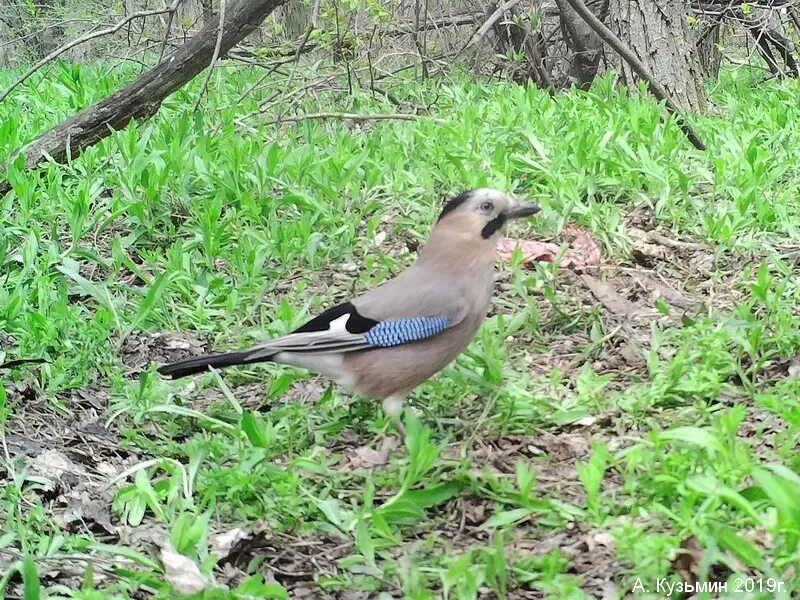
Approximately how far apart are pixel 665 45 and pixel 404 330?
4.29m

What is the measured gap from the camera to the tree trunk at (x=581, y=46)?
8133 mm

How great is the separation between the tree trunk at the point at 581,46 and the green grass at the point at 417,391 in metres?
2.01

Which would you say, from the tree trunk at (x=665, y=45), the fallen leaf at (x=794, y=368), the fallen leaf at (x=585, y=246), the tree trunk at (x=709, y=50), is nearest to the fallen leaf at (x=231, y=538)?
the fallen leaf at (x=794, y=368)

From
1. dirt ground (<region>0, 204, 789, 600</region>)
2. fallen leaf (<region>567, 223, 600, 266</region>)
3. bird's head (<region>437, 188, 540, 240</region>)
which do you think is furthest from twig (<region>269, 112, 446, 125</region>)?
bird's head (<region>437, 188, 540, 240</region>)

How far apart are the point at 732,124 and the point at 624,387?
3257 mm

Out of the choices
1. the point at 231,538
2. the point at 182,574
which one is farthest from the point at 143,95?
the point at 182,574

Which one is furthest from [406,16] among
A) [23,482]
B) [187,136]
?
[23,482]

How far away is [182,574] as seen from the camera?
2.37 meters

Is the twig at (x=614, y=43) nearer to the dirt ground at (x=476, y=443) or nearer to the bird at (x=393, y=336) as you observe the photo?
the dirt ground at (x=476, y=443)

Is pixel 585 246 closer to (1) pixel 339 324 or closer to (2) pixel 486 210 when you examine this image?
(2) pixel 486 210

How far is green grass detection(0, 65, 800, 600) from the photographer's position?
2.44 m

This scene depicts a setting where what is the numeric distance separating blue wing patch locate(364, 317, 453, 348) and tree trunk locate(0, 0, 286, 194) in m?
3.29

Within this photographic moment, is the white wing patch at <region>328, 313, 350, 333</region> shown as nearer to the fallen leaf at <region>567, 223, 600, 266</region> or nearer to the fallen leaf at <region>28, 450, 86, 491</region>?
the fallen leaf at <region>28, 450, 86, 491</region>

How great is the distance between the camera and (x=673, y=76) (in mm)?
6629
